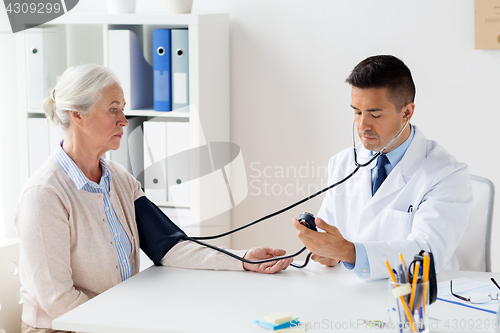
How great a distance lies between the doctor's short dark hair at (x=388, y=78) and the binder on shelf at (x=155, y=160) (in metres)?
1.01

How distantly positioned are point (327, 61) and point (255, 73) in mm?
348

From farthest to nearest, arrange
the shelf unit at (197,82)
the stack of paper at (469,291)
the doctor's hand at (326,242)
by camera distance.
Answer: the shelf unit at (197,82) < the doctor's hand at (326,242) < the stack of paper at (469,291)

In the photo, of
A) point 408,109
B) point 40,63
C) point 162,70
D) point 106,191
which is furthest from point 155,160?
point 408,109

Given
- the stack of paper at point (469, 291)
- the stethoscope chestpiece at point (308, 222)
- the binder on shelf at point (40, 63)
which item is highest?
the binder on shelf at point (40, 63)

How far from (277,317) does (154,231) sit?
0.67 m

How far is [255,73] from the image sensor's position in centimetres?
263

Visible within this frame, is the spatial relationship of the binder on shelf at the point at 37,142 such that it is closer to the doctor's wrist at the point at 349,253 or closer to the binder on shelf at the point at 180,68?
the binder on shelf at the point at 180,68

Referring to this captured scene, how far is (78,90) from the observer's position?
5.40 ft

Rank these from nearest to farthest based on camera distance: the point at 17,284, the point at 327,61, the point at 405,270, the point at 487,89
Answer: the point at 405,270, the point at 17,284, the point at 487,89, the point at 327,61

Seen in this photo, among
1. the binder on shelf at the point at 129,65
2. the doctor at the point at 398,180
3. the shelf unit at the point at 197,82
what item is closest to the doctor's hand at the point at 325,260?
the doctor at the point at 398,180

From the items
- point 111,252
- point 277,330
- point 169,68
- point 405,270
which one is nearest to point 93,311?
point 111,252

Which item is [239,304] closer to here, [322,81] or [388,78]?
[388,78]

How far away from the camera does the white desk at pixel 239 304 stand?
122 centimetres

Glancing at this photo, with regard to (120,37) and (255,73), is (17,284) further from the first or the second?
(255,73)
